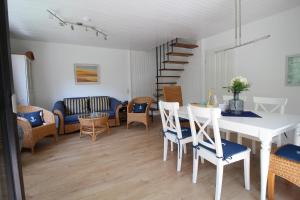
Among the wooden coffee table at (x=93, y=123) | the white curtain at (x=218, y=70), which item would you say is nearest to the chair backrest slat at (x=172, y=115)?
the wooden coffee table at (x=93, y=123)

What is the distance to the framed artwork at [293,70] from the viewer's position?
2.84m

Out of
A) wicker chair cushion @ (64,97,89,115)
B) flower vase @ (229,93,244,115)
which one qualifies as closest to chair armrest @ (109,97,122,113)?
wicker chair cushion @ (64,97,89,115)

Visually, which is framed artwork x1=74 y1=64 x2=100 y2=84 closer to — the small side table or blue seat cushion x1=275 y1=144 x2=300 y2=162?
the small side table

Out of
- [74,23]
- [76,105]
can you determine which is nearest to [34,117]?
[76,105]

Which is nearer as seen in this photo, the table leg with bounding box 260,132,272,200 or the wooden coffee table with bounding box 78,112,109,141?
the table leg with bounding box 260,132,272,200

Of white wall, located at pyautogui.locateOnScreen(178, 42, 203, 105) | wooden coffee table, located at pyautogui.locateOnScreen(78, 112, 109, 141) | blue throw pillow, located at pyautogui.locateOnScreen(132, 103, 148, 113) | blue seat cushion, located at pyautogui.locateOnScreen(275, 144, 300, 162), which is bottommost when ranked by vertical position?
wooden coffee table, located at pyautogui.locateOnScreen(78, 112, 109, 141)

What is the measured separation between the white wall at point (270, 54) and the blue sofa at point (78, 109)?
3166mm

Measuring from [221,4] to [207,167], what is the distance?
7.87 feet

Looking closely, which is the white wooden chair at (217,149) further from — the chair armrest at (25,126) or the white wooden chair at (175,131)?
the chair armrest at (25,126)

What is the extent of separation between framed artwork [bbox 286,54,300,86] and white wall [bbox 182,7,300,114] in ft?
0.22

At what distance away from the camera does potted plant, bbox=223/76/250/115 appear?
2.16m

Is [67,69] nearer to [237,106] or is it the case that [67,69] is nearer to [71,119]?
[71,119]

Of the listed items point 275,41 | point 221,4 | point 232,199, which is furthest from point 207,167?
point 275,41

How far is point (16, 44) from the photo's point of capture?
4.13 meters
